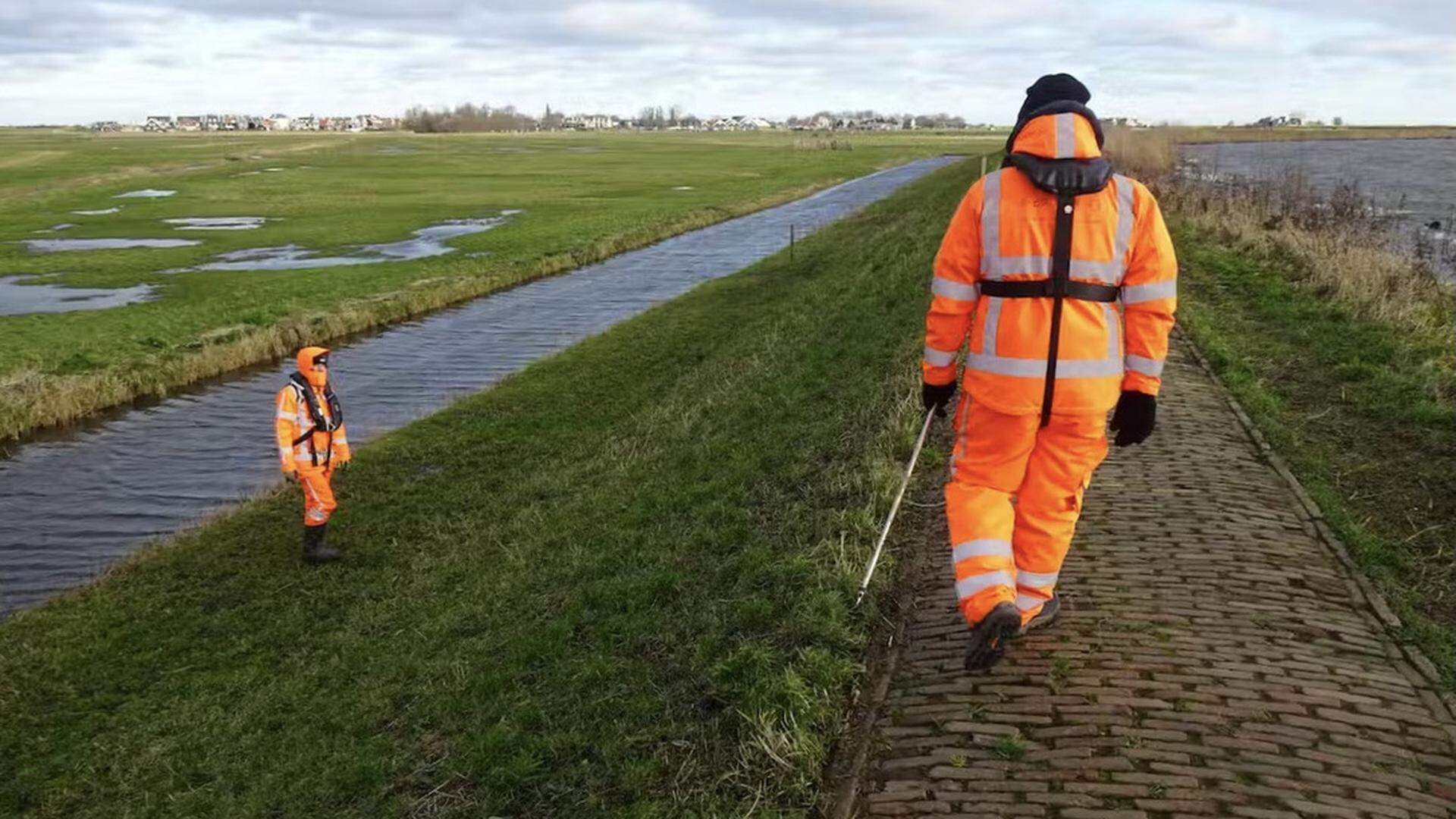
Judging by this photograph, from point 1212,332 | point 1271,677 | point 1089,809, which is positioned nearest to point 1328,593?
point 1271,677

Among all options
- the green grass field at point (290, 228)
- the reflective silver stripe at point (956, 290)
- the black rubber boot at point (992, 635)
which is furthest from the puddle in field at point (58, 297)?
the black rubber boot at point (992, 635)

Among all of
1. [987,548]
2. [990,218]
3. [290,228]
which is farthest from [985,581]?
[290,228]

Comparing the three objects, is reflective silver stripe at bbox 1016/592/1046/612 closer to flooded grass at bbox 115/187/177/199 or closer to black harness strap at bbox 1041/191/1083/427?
black harness strap at bbox 1041/191/1083/427

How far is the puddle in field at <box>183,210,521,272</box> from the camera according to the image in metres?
34.2

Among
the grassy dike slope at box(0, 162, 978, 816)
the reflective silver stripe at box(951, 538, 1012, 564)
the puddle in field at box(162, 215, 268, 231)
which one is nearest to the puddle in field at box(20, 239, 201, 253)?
the puddle in field at box(162, 215, 268, 231)

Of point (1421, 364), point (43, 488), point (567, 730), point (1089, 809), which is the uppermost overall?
point (1421, 364)

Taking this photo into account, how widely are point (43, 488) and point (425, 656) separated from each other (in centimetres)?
1019

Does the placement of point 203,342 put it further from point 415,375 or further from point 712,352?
point 712,352

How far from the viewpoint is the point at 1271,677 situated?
4.84m

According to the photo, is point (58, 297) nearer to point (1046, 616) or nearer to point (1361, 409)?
point (1046, 616)

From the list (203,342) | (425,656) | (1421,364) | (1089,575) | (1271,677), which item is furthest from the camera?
(203,342)

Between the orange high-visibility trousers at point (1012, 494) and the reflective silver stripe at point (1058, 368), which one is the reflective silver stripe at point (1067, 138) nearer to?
the reflective silver stripe at point (1058, 368)

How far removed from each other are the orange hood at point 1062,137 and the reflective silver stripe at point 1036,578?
2.08 m

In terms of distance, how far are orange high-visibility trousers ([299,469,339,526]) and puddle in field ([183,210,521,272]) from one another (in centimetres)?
2557
